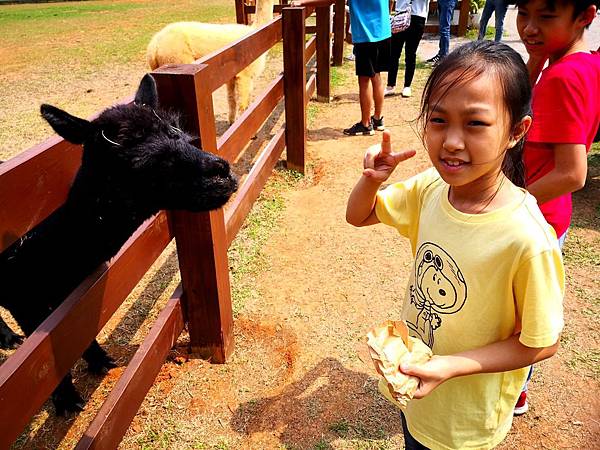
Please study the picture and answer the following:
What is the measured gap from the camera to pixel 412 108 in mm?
7488

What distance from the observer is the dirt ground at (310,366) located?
2434 mm

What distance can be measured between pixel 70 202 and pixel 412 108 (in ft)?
21.3

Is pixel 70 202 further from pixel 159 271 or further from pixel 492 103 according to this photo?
pixel 159 271

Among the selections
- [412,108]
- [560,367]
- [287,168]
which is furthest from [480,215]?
[412,108]

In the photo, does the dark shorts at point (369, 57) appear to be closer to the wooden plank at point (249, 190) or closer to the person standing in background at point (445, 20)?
the wooden plank at point (249, 190)

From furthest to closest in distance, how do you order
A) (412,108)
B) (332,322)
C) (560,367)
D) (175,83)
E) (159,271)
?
(412,108)
(159,271)
(332,322)
(560,367)
(175,83)

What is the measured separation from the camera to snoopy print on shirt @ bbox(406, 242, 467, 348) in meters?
1.38

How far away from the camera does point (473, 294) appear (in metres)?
1.34

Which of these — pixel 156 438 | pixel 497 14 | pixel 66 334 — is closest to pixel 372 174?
pixel 66 334

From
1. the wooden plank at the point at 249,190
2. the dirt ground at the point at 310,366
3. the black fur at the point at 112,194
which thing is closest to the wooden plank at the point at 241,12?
the wooden plank at the point at 249,190

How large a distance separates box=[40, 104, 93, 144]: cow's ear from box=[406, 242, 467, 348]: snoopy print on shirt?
128 centimetres

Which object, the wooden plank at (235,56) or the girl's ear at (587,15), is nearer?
the girl's ear at (587,15)

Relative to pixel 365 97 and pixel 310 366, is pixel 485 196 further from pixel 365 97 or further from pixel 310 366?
pixel 365 97

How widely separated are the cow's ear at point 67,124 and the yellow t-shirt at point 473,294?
1153mm
